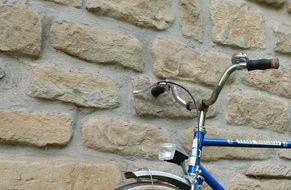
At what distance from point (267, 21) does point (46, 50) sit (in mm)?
877

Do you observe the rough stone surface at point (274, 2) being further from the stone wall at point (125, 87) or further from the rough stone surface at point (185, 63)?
the rough stone surface at point (185, 63)

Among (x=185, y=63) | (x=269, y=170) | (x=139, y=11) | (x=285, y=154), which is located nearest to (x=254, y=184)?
(x=269, y=170)

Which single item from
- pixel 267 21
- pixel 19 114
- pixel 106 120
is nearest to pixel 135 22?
pixel 106 120

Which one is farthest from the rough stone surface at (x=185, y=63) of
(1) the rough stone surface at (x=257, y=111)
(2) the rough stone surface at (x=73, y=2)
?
(2) the rough stone surface at (x=73, y=2)

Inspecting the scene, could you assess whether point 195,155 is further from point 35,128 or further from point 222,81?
point 35,128

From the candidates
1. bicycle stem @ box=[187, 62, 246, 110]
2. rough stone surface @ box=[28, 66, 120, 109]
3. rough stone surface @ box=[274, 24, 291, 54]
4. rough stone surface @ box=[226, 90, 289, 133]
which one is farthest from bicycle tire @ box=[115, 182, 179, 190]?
rough stone surface @ box=[274, 24, 291, 54]

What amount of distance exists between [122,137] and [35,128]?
0.88 ft

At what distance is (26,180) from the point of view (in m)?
1.26

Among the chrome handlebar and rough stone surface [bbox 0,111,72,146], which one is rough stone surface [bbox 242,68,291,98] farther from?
rough stone surface [bbox 0,111,72,146]

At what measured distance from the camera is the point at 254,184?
1.66m

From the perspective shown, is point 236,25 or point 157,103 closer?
point 157,103

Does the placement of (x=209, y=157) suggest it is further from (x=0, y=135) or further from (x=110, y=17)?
(x=0, y=135)

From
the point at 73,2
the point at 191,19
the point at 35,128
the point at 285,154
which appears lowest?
the point at 35,128

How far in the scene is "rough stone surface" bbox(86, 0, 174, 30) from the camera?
1413 mm
